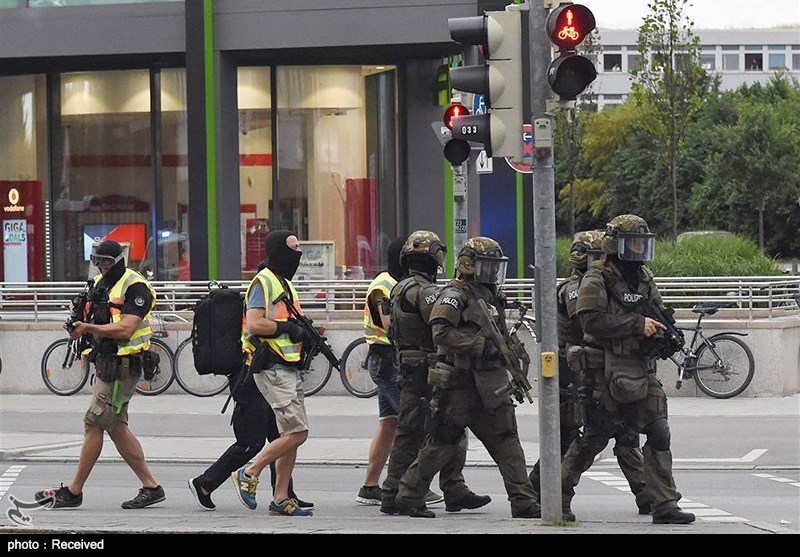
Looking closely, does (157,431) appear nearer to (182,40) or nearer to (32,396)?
(32,396)

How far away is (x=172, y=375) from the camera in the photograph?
60.4 feet

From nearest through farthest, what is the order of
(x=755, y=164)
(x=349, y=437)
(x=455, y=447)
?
(x=455, y=447) < (x=349, y=437) < (x=755, y=164)

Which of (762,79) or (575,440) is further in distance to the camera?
(762,79)

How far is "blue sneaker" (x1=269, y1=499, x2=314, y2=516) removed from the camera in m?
9.60

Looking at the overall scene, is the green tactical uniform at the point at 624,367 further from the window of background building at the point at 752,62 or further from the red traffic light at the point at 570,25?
the window of background building at the point at 752,62

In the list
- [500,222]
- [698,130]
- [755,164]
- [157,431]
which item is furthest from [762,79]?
[157,431]

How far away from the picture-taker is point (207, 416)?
1639 cm

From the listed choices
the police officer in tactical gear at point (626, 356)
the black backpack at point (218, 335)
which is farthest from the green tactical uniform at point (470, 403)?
the black backpack at point (218, 335)

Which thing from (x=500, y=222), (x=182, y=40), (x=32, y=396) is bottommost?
(x=32, y=396)

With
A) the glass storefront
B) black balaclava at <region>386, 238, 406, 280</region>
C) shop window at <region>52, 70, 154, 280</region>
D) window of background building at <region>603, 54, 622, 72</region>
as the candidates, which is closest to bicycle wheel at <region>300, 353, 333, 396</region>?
the glass storefront

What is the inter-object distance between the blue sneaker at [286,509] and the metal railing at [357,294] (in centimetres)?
884

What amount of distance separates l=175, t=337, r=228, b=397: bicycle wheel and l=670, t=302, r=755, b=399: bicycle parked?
5583 millimetres

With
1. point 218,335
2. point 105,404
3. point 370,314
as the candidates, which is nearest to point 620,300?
point 370,314

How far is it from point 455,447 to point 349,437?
5241 mm
